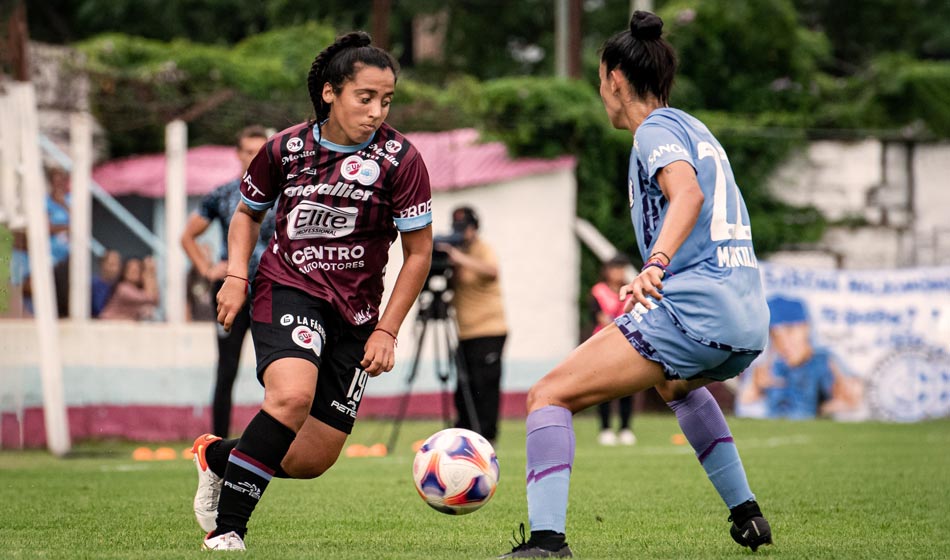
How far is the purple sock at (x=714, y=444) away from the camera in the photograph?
558 cm

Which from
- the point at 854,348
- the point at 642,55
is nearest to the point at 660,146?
the point at 642,55

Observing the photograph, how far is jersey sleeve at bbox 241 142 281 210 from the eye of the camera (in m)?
5.50

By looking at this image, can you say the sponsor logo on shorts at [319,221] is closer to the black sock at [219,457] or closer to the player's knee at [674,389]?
the black sock at [219,457]

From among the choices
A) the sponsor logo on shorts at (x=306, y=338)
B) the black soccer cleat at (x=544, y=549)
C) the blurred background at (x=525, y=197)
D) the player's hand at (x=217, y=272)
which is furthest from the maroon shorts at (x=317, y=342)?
the blurred background at (x=525, y=197)

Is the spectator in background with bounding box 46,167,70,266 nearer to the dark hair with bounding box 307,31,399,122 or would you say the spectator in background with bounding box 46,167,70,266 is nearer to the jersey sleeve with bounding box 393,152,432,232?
the dark hair with bounding box 307,31,399,122

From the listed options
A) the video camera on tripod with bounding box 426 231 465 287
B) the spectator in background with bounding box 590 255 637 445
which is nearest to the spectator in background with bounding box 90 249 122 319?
the video camera on tripod with bounding box 426 231 465 287

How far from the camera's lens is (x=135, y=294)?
1598 cm

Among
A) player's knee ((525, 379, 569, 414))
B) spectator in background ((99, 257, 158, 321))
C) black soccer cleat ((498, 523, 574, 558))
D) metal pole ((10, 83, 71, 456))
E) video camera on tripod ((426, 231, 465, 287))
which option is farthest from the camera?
spectator in background ((99, 257, 158, 321))

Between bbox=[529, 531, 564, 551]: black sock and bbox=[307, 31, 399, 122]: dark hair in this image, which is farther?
bbox=[307, 31, 399, 122]: dark hair

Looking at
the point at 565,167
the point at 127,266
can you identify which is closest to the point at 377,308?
the point at 127,266

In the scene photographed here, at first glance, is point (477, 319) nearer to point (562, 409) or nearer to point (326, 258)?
point (326, 258)

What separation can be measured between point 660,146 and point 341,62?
1292mm

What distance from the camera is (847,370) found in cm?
1944

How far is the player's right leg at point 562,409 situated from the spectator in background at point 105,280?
1131 cm
